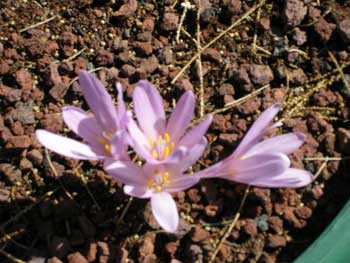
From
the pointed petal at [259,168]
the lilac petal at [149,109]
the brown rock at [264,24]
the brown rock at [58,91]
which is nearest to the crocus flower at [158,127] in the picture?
the lilac petal at [149,109]

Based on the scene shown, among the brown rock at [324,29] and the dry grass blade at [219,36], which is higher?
the dry grass blade at [219,36]

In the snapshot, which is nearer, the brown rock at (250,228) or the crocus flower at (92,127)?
the crocus flower at (92,127)

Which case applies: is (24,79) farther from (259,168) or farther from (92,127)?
(259,168)

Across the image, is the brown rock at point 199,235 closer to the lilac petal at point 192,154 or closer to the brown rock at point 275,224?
the brown rock at point 275,224

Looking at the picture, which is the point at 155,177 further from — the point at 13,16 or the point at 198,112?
the point at 13,16

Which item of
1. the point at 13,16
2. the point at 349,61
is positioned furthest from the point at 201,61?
the point at 13,16

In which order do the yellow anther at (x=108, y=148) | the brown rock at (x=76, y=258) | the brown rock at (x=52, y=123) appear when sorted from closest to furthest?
the yellow anther at (x=108, y=148), the brown rock at (x=76, y=258), the brown rock at (x=52, y=123)
